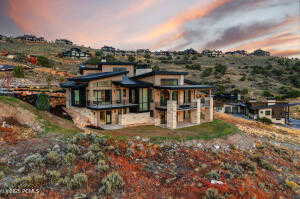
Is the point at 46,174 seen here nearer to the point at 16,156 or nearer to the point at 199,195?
the point at 16,156

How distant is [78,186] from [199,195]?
7.29 meters

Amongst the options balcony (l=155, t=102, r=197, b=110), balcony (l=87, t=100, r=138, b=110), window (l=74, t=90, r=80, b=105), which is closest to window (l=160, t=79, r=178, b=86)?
balcony (l=155, t=102, r=197, b=110)

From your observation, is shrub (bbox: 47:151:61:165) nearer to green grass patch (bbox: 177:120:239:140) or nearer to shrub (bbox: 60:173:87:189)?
shrub (bbox: 60:173:87:189)

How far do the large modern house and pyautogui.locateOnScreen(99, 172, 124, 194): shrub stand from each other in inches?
579

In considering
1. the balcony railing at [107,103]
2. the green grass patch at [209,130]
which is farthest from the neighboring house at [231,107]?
the balcony railing at [107,103]

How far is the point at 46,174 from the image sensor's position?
46.5 feet

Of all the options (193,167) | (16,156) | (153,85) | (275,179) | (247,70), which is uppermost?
(247,70)

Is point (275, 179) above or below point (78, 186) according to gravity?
below

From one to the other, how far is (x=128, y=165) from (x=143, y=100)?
51.7 feet

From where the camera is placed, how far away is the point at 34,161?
607 inches

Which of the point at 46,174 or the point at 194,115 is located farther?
the point at 194,115

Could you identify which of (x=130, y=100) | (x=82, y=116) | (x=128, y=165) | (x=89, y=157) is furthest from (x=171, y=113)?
A: (x=89, y=157)

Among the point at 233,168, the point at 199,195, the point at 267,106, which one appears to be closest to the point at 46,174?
the point at 199,195

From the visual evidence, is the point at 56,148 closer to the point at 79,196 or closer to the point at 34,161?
the point at 34,161
